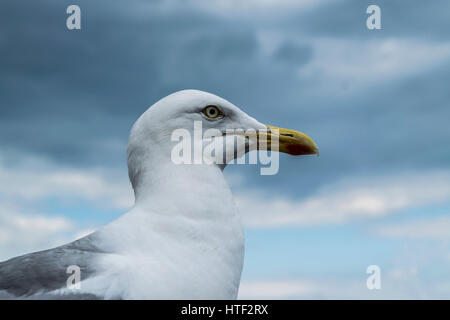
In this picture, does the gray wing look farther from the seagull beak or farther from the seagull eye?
the seagull beak

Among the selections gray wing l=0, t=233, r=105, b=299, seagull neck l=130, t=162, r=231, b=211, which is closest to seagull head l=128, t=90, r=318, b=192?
seagull neck l=130, t=162, r=231, b=211

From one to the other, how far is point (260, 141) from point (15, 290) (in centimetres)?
269

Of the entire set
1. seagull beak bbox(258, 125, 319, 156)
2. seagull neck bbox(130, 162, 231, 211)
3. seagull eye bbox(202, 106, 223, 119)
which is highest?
seagull eye bbox(202, 106, 223, 119)

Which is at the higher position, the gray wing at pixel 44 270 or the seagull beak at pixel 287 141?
the seagull beak at pixel 287 141

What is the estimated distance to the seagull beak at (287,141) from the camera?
5.63 meters

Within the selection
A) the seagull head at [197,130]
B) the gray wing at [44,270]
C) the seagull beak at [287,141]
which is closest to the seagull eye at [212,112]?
the seagull head at [197,130]

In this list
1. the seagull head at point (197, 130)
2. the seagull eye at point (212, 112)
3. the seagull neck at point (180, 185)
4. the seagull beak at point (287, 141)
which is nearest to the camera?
the seagull neck at point (180, 185)

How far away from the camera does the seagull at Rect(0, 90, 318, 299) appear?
4344mm

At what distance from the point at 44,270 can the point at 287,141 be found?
268cm

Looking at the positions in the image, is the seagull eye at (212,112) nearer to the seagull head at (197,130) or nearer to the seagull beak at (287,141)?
the seagull head at (197,130)

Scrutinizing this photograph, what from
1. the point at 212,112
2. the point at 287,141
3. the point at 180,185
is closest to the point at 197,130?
the point at 212,112

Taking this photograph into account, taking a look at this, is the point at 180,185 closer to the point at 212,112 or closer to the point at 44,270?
the point at 212,112
